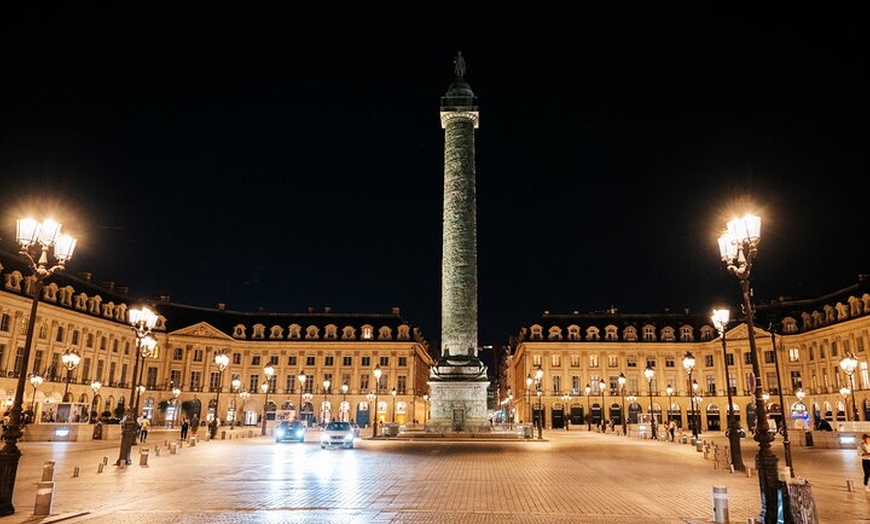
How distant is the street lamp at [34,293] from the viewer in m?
11.1

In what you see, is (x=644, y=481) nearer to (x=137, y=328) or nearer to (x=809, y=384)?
(x=137, y=328)

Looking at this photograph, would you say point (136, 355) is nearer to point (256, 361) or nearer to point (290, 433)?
point (290, 433)

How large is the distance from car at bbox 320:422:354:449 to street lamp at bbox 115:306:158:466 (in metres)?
9.08

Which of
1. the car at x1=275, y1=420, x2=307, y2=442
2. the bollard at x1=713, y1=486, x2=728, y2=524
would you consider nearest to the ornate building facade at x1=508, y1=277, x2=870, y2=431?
the car at x1=275, y1=420, x2=307, y2=442

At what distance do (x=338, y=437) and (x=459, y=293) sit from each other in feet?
48.5

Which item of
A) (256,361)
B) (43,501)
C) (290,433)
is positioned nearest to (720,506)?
(43,501)

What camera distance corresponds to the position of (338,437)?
30375 mm

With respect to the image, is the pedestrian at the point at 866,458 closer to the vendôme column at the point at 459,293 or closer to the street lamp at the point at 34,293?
the street lamp at the point at 34,293

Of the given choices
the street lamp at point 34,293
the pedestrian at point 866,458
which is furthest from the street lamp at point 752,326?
the street lamp at point 34,293

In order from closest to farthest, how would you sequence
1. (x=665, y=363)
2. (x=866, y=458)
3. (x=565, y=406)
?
(x=866, y=458), (x=565, y=406), (x=665, y=363)

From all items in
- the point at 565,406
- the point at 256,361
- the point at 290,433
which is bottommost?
the point at 290,433

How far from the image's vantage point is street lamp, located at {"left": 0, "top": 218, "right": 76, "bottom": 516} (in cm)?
1106

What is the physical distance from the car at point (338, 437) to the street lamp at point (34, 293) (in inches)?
699

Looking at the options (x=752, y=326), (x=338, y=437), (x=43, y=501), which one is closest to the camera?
(x=43, y=501)
